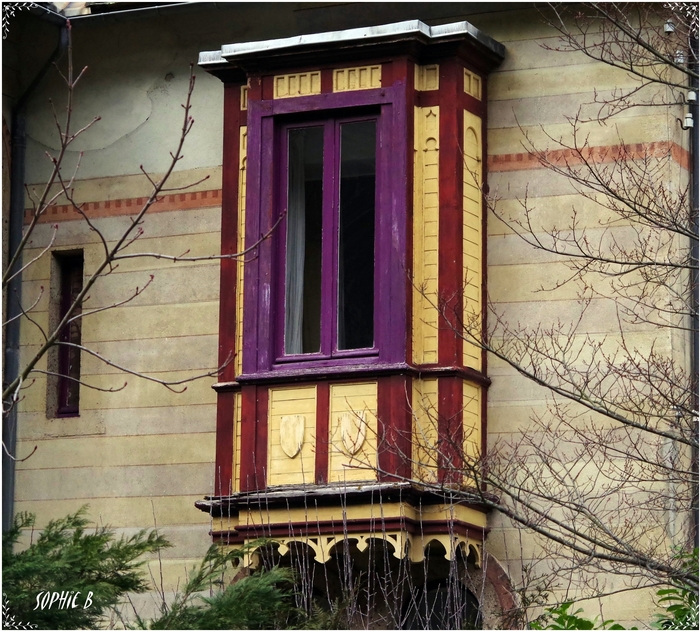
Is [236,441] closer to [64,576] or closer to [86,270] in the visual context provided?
[86,270]

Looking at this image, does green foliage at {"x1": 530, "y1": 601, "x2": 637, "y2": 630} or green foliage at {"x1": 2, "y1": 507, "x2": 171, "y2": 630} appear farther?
green foliage at {"x1": 530, "y1": 601, "x2": 637, "y2": 630}

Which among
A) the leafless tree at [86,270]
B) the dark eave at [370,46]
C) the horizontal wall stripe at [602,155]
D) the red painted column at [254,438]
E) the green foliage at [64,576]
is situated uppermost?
the dark eave at [370,46]

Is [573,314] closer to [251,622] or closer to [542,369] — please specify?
[542,369]

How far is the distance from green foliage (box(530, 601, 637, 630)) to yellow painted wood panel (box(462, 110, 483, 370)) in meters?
2.40

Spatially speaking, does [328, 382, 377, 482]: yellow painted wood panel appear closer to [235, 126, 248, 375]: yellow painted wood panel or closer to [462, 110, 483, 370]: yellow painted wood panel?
[462, 110, 483, 370]: yellow painted wood panel

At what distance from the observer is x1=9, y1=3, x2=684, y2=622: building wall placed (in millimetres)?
15594

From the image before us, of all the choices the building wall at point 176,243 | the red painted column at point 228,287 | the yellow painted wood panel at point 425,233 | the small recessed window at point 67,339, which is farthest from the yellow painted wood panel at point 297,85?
the small recessed window at point 67,339

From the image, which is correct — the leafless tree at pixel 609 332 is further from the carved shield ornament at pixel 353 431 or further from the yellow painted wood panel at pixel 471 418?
the carved shield ornament at pixel 353 431

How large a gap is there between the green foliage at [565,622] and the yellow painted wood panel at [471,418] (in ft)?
5.13

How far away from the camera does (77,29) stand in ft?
59.4

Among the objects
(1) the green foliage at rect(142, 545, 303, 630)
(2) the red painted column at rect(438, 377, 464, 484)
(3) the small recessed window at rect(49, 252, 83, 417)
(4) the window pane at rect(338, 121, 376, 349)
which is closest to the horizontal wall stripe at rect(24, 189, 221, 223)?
(3) the small recessed window at rect(49, 252, 83, 417)

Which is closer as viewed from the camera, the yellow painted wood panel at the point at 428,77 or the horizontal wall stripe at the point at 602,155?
the horizontal wall stripe at the point at 602,155

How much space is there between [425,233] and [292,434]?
7.22 ft

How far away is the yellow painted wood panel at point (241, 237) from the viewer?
1603 cm
